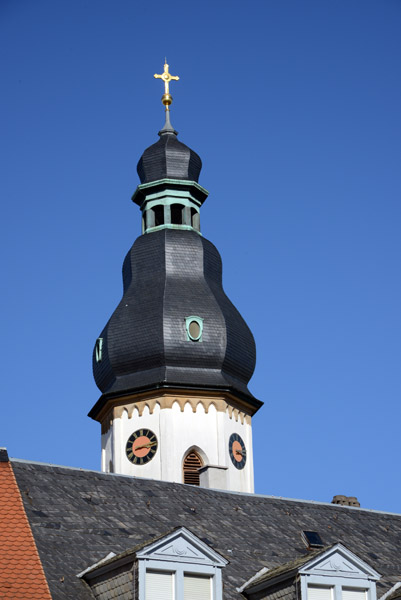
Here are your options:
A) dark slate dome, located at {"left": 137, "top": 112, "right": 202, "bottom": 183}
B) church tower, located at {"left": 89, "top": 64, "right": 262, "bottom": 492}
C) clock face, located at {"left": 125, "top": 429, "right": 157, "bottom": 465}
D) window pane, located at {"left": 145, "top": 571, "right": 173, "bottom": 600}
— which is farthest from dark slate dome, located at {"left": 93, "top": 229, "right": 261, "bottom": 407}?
window pane, located at {"left": 145, "top": 571, "right": 173, "bottom": 600}

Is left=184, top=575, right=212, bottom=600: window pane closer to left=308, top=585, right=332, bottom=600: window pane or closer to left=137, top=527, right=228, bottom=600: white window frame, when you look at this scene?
left=137, top=527, right=228, bottom=600: white window frame

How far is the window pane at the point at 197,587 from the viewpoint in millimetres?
30969

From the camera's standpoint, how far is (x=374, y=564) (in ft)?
122

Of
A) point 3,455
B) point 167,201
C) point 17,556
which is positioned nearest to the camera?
point 17,556

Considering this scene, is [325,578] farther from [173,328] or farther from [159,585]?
[173,328]

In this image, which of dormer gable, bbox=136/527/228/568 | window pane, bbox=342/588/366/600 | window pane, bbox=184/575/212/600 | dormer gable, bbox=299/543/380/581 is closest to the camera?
dormer gable, bbox=136/527/228/568

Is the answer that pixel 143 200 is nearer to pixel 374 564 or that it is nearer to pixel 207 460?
pixel 207 460

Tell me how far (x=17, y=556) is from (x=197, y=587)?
11.9 ft

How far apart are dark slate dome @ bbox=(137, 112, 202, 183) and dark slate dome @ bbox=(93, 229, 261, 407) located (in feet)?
9.44

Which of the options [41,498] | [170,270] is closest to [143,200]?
[170,270]

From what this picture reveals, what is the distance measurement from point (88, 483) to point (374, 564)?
6995 mm

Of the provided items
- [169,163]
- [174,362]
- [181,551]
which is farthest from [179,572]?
[169,163]

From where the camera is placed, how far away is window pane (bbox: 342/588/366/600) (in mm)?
32469

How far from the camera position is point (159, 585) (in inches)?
1207
